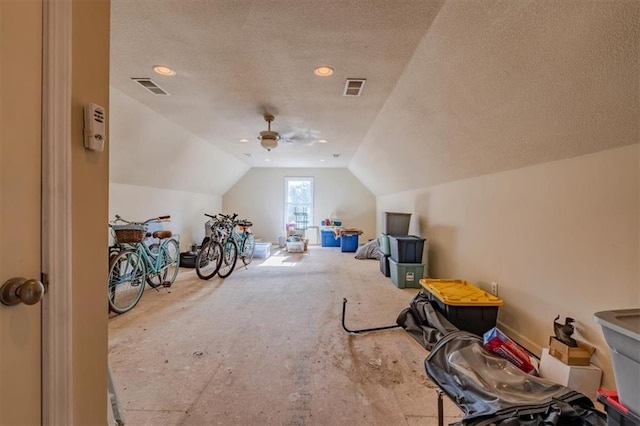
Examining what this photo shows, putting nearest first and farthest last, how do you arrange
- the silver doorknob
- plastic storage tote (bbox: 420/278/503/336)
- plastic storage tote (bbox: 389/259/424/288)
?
1. the silver doorknob
2. plastic storage tote (bbox: 420/278/503/336)
3. plastic storage tote (bbox: 389/259/424/288)

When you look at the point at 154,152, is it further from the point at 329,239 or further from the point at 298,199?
the point at 329,239

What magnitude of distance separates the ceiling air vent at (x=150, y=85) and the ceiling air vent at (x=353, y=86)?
1893 mm

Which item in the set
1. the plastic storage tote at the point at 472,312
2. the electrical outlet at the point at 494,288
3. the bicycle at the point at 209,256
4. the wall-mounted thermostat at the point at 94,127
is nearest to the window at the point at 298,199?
the bicycle at the point at 209,256

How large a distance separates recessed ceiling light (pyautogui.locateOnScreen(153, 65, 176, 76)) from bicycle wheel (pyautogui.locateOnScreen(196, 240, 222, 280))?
2484 millimetres

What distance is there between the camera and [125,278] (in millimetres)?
3088

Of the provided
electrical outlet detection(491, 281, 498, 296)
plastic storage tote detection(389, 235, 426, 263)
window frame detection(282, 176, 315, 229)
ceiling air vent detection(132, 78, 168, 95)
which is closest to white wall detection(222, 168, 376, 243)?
window frame detection(282, 176, 315, 229)

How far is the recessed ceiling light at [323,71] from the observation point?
2.41 meters

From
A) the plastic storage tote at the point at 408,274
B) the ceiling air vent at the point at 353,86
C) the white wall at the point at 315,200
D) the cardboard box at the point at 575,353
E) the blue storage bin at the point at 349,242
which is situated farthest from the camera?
the white wall at the point at 315,200

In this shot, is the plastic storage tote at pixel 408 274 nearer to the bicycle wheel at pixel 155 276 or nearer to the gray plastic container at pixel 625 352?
the gray plastic container at pixel 625 352

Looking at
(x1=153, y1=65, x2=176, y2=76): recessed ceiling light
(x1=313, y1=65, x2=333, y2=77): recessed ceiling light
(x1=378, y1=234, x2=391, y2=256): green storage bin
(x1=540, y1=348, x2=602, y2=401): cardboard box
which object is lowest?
(x1=540, y1=348, x2=602, y2=401): cardboard box

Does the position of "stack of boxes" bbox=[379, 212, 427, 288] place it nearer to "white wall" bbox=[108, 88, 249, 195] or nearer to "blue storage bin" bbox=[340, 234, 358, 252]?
"blue storage bin" bbox=[340, 234, 358, 252]

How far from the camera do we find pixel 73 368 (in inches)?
31.5

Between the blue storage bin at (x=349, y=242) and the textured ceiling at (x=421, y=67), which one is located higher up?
the textured ceiling at (x=421, y=67)

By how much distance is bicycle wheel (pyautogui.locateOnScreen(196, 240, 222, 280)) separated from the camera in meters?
4.22
